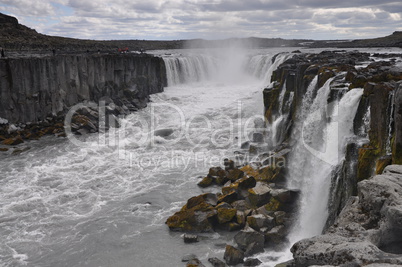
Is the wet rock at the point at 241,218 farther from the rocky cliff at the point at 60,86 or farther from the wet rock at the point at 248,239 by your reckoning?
the rocky cliff at the point at 60,86

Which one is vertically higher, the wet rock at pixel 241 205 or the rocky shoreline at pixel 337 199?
the rocky shoreline at pixel 337 199

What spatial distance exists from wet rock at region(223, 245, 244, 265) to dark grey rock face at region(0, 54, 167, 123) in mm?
23779

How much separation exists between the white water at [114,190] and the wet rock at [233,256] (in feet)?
2.17

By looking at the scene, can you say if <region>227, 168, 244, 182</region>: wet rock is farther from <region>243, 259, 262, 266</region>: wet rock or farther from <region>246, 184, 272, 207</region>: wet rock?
<region>243, 259, 262, 266</region>: wet rock

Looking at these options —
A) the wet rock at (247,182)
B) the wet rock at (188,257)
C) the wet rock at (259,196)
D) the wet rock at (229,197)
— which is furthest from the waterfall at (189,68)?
the wet rock at (188,257)

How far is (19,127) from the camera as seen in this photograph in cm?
2927

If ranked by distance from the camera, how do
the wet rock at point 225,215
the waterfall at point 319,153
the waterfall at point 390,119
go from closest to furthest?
the waterfall at point 390,119 < the waterfall at point 319,153 < the wet rock at point 225,215

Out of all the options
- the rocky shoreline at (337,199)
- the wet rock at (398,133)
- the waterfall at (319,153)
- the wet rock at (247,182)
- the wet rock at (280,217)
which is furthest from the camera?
the wet rock at (247,182)

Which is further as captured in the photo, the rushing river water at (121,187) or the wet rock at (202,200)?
the wet rock at (202,200)

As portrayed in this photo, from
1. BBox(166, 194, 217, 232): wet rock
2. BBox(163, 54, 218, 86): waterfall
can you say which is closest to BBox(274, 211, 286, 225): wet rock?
BBox(166, 194, 217, 232): wet rock

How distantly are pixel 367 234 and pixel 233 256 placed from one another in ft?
18.9

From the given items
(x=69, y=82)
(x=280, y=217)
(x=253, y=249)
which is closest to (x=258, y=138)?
(x=280, y=217)

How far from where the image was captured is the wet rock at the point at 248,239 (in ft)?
43.4

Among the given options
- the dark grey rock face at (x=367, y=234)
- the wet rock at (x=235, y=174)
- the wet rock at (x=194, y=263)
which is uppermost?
the dark grey rock face at (x=367, y=234)
